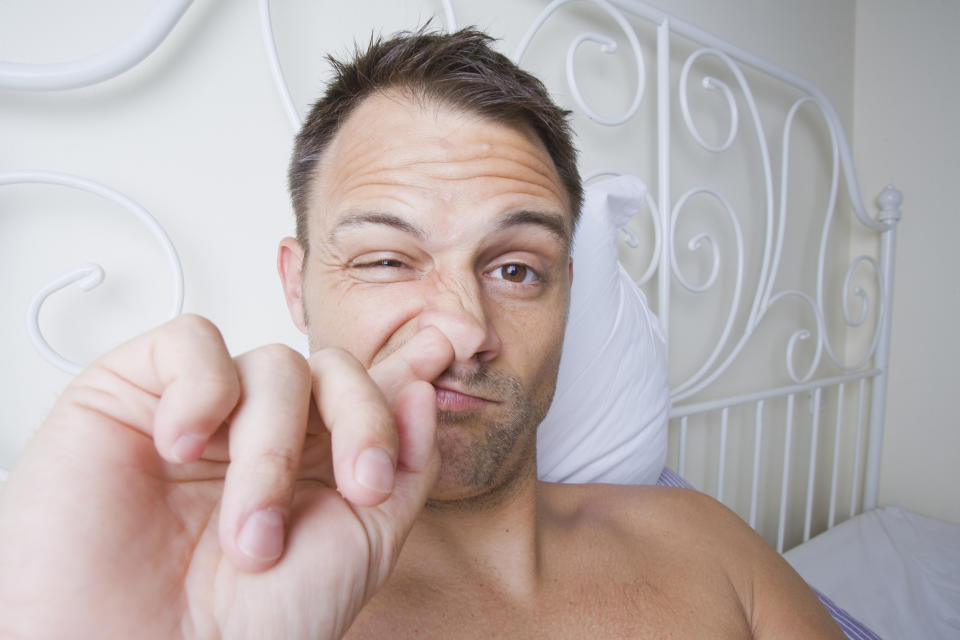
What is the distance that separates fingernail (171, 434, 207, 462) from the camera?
241 millimetres

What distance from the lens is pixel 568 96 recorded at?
1.11 meters

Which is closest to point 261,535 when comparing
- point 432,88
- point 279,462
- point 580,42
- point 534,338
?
point 279,462

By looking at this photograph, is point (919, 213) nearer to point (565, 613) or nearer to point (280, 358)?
point (565, 613)

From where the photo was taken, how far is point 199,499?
294 mm

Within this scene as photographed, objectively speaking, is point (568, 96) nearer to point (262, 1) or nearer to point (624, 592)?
point (262, 1)

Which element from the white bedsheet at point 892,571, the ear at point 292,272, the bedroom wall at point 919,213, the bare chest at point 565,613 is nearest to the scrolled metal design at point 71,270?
the ear at point 292,272

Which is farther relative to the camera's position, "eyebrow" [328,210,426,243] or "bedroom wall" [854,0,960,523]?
"bedroom wall" [854,0,960,523]

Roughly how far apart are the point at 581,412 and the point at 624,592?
33 cm

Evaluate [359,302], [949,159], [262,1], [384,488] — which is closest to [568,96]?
[262,1]

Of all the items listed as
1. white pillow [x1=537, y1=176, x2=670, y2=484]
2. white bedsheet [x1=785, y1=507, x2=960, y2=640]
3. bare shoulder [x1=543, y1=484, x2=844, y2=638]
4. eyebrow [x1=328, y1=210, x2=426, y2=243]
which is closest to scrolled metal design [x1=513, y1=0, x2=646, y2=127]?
white pillow [x1=537, y1=176, x2=670, y2=484]

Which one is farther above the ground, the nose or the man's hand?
the nose

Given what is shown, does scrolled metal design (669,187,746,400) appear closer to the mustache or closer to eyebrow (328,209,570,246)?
eyebrow (328,209,570,246)

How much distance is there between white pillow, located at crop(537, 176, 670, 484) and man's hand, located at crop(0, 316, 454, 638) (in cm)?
63

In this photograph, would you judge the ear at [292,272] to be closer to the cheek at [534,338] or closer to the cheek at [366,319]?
the cheek at [366,319]
